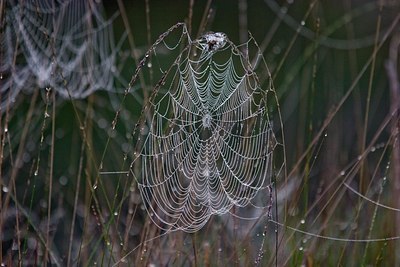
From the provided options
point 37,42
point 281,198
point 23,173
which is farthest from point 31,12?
point 281,198

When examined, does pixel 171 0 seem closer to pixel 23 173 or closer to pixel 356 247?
pixel 23 173

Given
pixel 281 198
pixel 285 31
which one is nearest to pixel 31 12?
pixel 285 31

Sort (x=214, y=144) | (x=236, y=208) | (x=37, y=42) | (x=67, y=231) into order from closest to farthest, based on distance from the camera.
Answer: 1. (x=236, y=208)
2. (x=214, y=144)
3. (x=67, y=231)
4. (x=37, y=42)

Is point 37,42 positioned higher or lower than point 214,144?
higher

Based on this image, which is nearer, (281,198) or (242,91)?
(242,91)

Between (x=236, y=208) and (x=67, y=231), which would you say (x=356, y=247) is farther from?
(x=67, y=231)

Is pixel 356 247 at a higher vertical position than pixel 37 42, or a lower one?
lower

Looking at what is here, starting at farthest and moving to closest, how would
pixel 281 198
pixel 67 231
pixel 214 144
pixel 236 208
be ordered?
pixel 67 231 → pixel 281 198 → pixel 214 144 → pixel 236 208

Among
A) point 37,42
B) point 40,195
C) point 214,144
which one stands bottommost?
point 40,195

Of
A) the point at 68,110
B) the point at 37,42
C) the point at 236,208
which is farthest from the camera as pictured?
the point at 68,110
